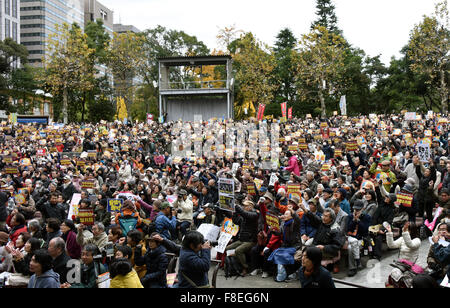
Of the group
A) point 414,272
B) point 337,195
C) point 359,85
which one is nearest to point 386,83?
point 359,85

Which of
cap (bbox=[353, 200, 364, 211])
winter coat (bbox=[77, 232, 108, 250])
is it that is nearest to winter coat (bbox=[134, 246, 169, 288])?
winter coat (bbox=[77, 232, 108, 250])

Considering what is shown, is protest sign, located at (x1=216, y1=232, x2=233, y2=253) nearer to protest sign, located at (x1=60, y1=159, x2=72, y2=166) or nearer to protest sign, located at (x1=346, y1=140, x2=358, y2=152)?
protest sign, located at (x1=346, y1=140, x2=358, y2=152)

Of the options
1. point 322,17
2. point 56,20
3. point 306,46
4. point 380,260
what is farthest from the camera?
point 56,20

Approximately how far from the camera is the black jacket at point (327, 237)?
7.34 metres

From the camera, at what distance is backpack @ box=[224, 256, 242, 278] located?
838cm

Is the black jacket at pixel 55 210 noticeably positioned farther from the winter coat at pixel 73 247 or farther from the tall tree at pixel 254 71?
the tall tree at pixel 254 71

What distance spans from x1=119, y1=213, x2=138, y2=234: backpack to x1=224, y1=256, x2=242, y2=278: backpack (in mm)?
2151

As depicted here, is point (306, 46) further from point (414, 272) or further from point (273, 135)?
point (414, 272)

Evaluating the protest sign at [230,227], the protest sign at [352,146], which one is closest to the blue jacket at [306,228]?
the protest sign at [230,227]

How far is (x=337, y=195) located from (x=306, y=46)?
123ft

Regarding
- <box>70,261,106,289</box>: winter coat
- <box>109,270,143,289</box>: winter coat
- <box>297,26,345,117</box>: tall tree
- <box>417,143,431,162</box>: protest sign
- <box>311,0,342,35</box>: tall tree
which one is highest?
<box>311,0,342,35</box>: tall tree

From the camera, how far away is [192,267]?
503 cm

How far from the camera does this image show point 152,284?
548cm

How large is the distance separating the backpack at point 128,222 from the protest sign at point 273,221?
8.00 ft
